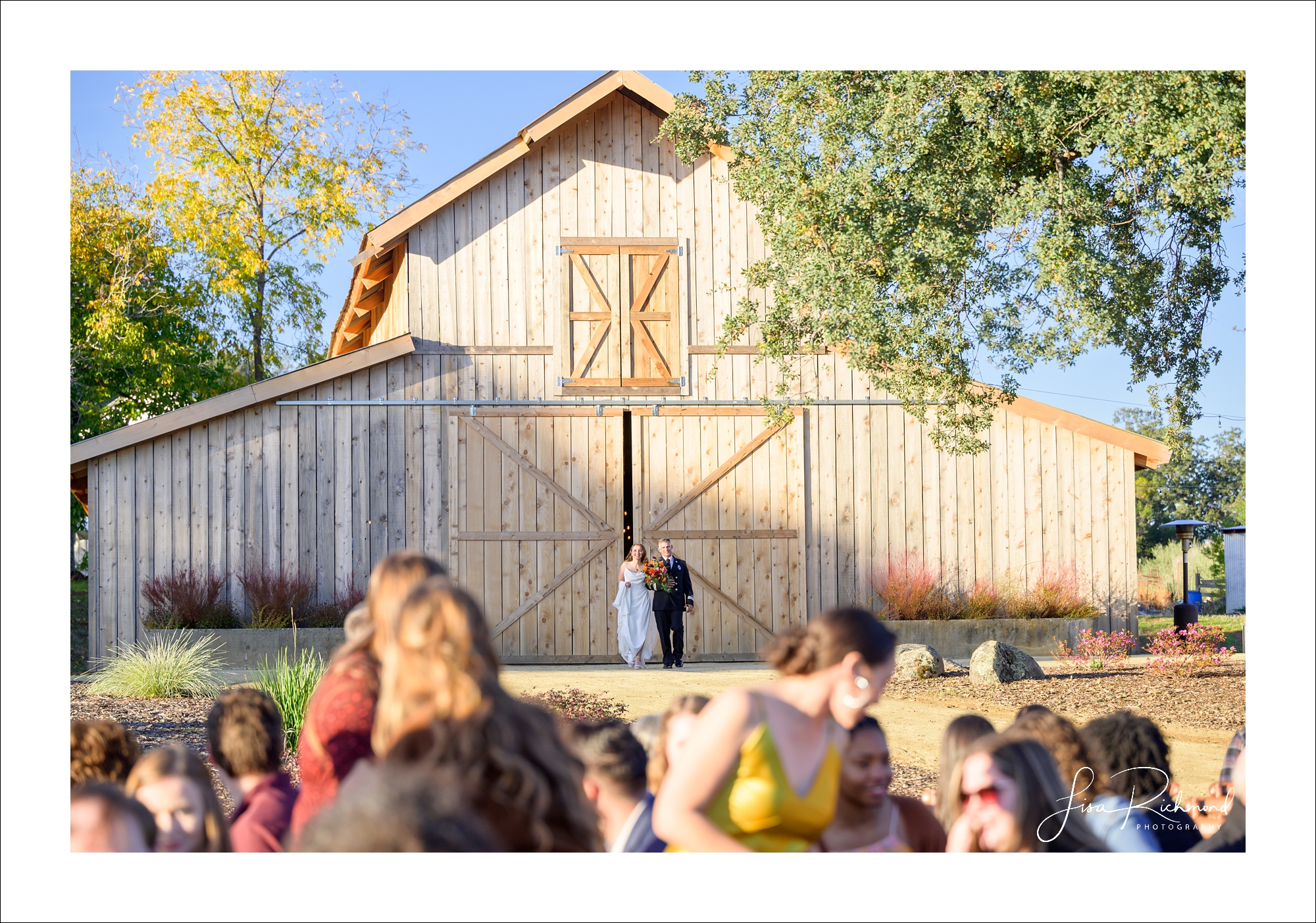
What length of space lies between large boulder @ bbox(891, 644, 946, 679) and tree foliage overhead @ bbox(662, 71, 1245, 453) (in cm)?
219

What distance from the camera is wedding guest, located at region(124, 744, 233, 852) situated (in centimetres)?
326

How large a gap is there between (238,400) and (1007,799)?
10.2m

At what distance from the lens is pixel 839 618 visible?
316 centimetres

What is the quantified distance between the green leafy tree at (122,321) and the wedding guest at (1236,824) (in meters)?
17.0

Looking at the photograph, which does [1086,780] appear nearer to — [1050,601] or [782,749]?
[782,749]

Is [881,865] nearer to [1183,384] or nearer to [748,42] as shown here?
[748,42]

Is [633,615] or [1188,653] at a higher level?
[633,615]

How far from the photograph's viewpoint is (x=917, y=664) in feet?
33.1

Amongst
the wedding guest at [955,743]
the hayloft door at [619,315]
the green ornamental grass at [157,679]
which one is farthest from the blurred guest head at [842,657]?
the hayloft door at [619,315]

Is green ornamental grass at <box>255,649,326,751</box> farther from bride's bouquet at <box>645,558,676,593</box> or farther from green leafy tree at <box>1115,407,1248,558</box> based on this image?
green leafy tree at <box>1115,407,1248,558</box>

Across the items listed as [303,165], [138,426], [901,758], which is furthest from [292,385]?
[303,165]

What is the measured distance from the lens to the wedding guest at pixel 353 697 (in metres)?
2.95

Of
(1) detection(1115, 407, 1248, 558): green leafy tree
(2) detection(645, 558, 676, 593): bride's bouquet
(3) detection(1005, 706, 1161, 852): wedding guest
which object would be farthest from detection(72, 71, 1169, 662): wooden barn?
(1) detection(1115, 407, 1248, 558): green leafy tree

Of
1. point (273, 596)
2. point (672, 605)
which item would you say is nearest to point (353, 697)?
point (672, 605)
